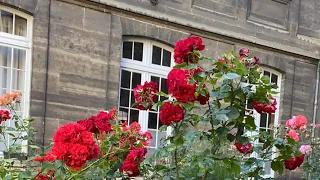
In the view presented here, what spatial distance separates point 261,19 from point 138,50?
314cm

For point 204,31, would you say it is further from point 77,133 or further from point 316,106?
point 77,133

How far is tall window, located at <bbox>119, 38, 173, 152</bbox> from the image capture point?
6.78 metres

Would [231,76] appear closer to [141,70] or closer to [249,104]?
[249,104]

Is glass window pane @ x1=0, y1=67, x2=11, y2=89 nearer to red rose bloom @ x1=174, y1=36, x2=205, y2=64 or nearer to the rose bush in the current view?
the rose bush

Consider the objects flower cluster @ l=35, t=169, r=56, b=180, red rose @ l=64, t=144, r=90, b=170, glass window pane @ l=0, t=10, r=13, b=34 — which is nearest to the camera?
red rose @ l=64, t=144, r=90, b=170

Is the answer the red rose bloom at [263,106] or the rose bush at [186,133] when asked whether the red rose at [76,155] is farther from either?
the red rose bloom at [263,106]

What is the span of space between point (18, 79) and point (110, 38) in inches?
64.1

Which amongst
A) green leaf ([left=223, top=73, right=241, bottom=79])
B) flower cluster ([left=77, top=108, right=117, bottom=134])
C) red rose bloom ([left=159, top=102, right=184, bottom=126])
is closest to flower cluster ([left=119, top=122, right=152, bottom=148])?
flower cluster ([left=77, top=108, right=117, bottom=134])

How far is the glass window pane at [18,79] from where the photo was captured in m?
5.75

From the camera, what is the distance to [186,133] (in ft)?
7.57

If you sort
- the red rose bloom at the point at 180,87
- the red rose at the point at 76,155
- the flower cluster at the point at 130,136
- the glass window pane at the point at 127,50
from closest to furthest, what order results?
the red rose at the point at 76,155
the red rose bloom at the point at 180,87
the flower cluster at the point at 130,136
the glass window pane at the point at 127,50

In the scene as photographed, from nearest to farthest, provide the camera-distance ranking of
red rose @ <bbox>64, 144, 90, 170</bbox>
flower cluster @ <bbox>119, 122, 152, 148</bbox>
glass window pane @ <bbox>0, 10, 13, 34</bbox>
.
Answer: red rose @ <bbox>64, 144, 90, 170</bbox> → flower cluster @ <bbox>119, 122, 152, 148</bbox> → glass window pane @ <bbox>0, 10, 13, 34</bbox>

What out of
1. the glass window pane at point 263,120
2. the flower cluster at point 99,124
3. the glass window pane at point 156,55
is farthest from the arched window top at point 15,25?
the glass window pane at point 263,120

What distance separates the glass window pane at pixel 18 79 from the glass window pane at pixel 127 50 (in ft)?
5.93
